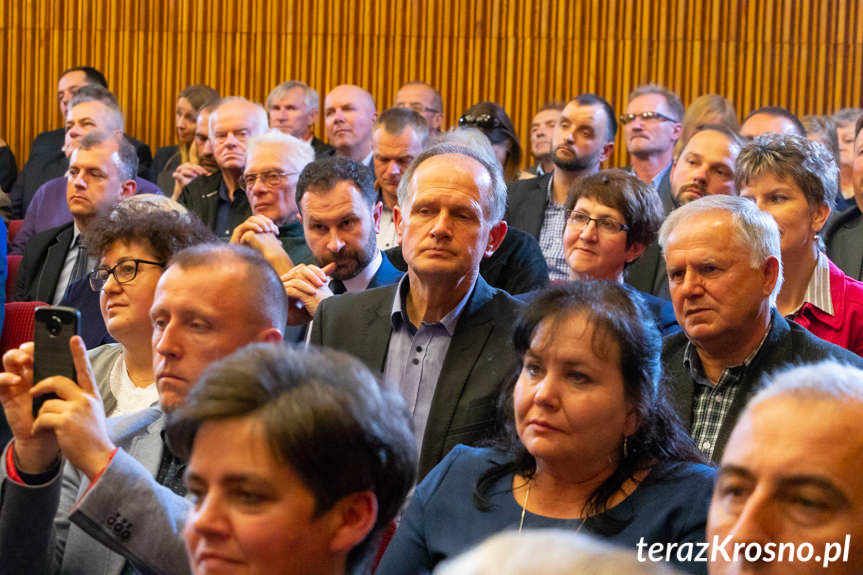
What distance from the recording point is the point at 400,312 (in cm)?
263

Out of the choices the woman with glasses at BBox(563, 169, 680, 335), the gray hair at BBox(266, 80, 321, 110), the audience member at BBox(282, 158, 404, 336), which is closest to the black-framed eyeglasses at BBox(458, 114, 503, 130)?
the gray hair at BBox(266, 80, 321, 110)

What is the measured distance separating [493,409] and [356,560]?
1.02m

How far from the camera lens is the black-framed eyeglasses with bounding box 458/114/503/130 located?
534 centimetres

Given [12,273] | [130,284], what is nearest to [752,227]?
[130,284]

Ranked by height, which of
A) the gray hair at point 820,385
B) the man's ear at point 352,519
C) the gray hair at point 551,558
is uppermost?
the gray hair at point 551,558

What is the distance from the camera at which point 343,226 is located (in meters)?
3.42

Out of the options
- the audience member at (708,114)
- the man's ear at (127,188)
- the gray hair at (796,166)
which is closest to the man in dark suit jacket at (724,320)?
the gray hair at (796,166)

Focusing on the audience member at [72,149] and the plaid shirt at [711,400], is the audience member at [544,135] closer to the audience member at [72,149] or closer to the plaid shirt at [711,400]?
the audience member at [72,149]

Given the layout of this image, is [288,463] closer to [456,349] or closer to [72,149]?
[456,349]

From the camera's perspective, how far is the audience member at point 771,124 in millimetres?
4469

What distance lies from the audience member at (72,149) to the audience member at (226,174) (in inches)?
9.7

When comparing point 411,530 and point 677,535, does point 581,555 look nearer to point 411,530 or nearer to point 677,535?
point 677,535

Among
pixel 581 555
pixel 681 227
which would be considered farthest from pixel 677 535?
pixel 581 555

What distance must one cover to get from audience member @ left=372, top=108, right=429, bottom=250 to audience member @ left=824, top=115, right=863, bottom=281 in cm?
165
